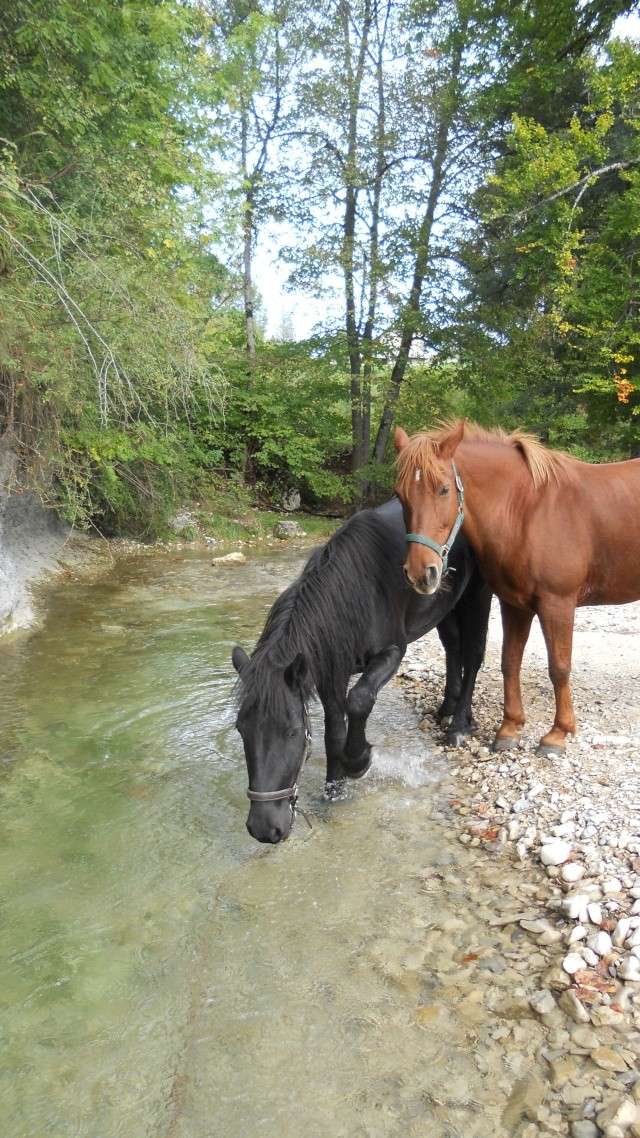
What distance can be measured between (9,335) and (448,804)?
597 cm

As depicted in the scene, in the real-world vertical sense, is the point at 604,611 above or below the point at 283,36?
below

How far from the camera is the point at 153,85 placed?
7.90m

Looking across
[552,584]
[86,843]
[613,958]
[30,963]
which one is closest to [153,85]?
[552,584]

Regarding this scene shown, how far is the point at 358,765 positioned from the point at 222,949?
1544mm

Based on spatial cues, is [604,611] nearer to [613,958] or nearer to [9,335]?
[613,958]

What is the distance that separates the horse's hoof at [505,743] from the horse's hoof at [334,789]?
3.95 ft

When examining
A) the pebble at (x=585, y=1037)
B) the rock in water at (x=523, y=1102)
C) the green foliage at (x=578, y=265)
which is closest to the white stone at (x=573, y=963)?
the pebble at (x=585, y=1037)

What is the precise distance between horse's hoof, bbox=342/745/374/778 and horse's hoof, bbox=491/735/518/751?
3.41 feet

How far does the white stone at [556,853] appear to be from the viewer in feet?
11.1

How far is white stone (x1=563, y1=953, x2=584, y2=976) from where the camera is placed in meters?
2.70

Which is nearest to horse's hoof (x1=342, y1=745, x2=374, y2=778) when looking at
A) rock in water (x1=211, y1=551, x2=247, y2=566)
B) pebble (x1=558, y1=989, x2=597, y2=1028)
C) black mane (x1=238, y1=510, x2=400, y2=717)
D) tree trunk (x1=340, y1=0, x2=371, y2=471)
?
black mane (x1=238, y1=510, x2=400, y2=717)

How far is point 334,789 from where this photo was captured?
14.1ft

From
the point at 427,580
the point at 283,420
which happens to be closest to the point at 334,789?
the point at 427,580

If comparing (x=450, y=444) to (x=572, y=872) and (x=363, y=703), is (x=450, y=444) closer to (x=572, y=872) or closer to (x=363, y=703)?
(x=363, y=703)
